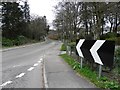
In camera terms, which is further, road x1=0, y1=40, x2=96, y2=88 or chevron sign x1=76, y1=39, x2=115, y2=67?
road x1=0, y1=40, x2=96, y2=88

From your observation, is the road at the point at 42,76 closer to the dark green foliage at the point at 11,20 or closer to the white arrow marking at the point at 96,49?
the white arrow marking at the point at 96,49

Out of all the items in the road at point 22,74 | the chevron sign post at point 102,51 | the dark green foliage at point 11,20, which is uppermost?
the dark green foliage at point 11,20

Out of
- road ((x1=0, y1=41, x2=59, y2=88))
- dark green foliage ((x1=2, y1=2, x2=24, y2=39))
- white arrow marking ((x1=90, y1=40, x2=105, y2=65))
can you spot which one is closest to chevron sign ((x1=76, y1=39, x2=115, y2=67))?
white arrow marking ((x1=90, y1=40, x2=105, y2=65))

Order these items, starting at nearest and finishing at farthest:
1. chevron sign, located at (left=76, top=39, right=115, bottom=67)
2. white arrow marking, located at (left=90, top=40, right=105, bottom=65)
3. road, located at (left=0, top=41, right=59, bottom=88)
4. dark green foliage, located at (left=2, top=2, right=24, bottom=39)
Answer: chevron sign, located at (left=76, top=39, right=115, bottom=67) → white arrow marking, located at (left=90, top=40, right=105, bottom=65) → road, located at (left=0, top=41, right=59, bottom=88) → dark green foliage, located at (left=2, top=2, right=24, bottom=39)

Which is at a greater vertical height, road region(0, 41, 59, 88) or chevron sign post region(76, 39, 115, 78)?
chevron sign post region(76, 39, 115, 78)

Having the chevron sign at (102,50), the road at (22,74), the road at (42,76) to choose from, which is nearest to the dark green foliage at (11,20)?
the road at (22,74)

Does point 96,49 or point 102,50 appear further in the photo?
point 96,49

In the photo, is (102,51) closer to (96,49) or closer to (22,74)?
(96,49)

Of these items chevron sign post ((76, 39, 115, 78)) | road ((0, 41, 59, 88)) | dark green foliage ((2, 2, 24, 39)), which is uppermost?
dark green foliage ((2, 2, 24, 39))

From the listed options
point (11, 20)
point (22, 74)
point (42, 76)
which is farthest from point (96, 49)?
point (11, 20)

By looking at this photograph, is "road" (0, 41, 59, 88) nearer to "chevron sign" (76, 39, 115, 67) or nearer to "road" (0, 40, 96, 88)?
"road" (0, 40, 96, 88)

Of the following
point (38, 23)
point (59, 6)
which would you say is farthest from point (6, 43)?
point (38, 23)

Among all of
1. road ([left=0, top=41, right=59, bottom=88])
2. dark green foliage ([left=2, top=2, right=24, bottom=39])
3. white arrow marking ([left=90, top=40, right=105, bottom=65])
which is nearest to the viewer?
white arrow marking ([left=90, top=40, right=105, bottom=65])

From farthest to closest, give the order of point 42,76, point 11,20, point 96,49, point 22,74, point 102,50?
point 11,20 < point 22,74 < point 42,76 < point 96,49 < point 102,50
